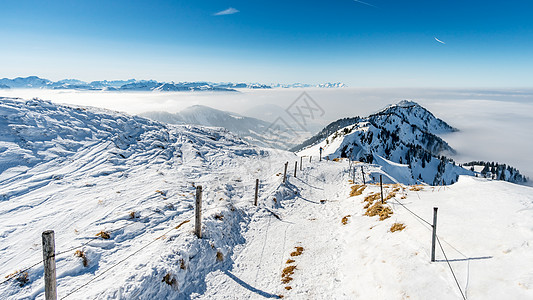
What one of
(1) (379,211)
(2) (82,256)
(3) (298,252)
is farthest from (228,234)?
(1) (379,211)

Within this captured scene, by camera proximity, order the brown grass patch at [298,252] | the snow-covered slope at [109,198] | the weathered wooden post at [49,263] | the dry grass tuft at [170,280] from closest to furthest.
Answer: the weathered wooden post at [49,263] < the dry grass tuft at [170,280] < the snow-covered slope at [109,198] < the brown grass patch at [298,252]

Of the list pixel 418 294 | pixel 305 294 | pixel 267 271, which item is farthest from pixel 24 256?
pixel 418 294

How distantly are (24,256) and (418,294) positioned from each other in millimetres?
15652

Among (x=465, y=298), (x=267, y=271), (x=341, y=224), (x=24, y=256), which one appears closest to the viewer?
(x=465, y=298)

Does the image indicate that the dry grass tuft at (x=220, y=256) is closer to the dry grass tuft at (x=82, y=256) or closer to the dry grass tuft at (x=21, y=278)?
the dry grass tuft at (x=82, y=256)

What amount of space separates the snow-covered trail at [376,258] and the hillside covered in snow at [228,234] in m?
0.06

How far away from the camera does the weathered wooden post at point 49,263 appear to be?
5852mm

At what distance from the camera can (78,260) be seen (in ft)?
30.6

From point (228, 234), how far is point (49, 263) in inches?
340

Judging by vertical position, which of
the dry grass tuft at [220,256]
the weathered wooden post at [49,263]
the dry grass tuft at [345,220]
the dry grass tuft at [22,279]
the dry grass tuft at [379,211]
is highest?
the weathered wooden post at [49,263]

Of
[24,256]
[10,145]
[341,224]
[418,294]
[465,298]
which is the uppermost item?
[10,145]

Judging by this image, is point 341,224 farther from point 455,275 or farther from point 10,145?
point 10,145

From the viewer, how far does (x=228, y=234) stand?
1359 centimetres

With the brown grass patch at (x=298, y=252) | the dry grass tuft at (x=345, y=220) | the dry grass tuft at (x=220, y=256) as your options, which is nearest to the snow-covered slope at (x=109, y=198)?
the dry grass tuft at (x=220, y=256)
